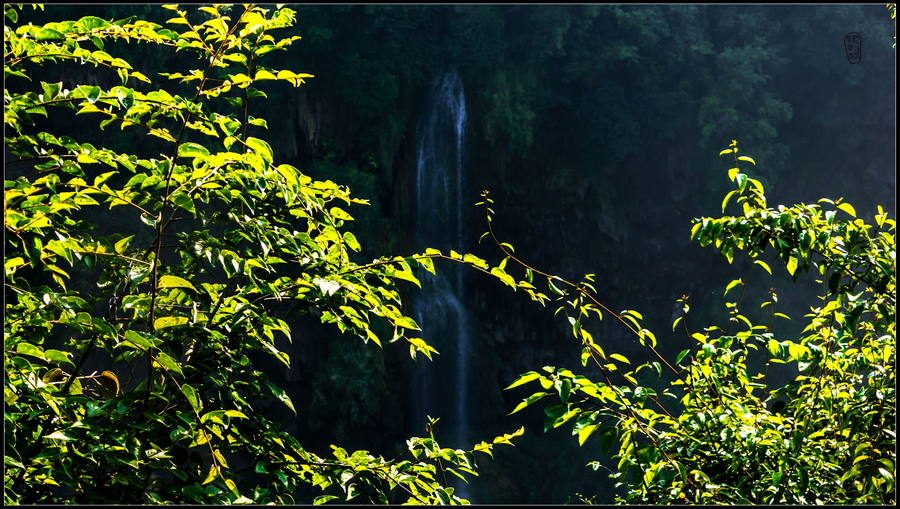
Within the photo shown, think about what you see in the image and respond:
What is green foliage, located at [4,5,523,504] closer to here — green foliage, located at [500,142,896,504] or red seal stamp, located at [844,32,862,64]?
green foliage, located at [500,142,896,504]

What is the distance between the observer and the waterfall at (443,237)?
962 cm

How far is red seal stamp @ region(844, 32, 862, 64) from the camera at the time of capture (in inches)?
371

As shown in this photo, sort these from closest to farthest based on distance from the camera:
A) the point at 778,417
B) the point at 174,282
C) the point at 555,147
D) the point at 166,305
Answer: the point at 174,282 < the point at 166,305 < the point at 778,417 < the point at 555,147

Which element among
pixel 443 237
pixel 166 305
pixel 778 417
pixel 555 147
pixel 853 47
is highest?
pixel 853 47

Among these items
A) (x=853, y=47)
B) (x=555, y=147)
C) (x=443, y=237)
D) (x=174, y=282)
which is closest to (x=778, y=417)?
(x=174, y=282)

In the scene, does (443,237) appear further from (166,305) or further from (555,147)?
(166,305)

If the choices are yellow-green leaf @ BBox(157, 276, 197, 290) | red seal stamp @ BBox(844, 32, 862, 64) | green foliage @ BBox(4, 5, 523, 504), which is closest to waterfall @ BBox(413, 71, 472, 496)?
red seal stamp @ BBox(844, 32, 862, 64)

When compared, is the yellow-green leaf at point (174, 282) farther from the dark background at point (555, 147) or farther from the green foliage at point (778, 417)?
the dark background at point (555, 147)

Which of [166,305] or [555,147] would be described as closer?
[166,305]

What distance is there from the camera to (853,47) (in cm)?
940

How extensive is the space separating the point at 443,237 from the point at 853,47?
6.53 meters

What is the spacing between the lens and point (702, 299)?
1048 centimetres

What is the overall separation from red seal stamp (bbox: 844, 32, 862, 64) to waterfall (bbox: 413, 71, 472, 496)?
5685 mm

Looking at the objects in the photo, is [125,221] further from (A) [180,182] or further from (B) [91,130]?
(A) [180,182]
